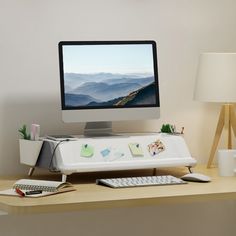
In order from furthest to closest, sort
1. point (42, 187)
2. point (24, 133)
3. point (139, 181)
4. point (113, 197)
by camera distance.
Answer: point (24, 133) < point (139, 181) < point (42, 187) < point (113, 197)

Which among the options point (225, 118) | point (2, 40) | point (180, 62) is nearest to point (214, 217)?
point (225, 118)

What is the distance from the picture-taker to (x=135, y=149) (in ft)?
8.36

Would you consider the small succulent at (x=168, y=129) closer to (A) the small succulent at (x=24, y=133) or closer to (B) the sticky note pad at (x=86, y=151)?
(B) the sticky note pad at (x=86, y=151)

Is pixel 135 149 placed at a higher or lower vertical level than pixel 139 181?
higher

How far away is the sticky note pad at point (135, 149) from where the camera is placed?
8.32ft

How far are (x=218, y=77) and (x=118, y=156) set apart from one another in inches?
23.9

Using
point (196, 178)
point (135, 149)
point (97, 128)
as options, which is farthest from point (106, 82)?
point (196, 178)

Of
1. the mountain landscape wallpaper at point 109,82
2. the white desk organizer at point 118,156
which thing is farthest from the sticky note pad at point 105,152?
the mountain landscape wallpaper at point 109,82

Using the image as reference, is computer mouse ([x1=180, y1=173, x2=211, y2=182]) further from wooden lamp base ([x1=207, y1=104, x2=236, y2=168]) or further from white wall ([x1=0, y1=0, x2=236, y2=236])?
white wall ([x1=0, y1=0, x2=236, y2=236])

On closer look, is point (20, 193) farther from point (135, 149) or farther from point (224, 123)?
point (224, 123)

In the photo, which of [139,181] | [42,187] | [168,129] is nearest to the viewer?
[42,187]

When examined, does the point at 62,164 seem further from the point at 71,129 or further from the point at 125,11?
the point at 125,11

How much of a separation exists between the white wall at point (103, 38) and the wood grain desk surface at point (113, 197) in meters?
0.41

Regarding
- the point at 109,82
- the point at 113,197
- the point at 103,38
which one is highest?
the point at 103,38
